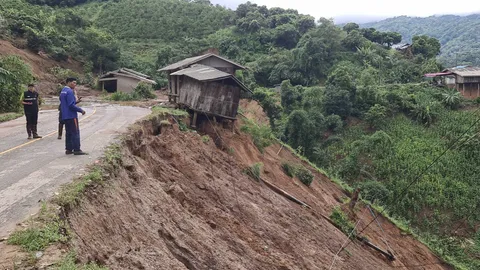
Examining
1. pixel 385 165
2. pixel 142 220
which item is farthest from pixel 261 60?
pixel 142 220

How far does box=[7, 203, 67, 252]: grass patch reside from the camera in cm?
514

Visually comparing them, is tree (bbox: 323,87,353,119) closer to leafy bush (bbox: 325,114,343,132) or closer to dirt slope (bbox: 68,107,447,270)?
leafy bush (bbox: 325,114,343,132)

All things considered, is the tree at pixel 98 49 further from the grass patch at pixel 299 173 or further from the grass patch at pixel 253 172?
the grass patch at pixel 253 172

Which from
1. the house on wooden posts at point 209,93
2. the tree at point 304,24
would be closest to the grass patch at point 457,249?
the house on wooden posts at point 209,93

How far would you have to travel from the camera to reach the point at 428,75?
46.5 meters

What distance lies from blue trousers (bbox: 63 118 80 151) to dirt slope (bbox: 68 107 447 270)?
138 cm

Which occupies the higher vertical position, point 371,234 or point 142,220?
point 142,220

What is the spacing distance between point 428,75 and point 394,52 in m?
11.1

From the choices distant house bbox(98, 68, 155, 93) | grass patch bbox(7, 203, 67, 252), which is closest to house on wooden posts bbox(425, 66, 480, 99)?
distant house bbox(98, 68, 155, 93)

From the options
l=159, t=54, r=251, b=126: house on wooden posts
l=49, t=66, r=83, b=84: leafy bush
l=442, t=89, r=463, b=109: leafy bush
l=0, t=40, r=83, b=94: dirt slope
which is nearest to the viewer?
l=159, t=54, r=251, b=126: house on wooden posts

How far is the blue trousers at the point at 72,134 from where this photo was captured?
388 inches

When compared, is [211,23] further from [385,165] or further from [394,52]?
[385,165]

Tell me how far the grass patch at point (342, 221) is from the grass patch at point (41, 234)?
16562 millimetres

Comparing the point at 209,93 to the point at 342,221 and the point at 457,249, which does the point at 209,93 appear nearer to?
the point at 342,221
